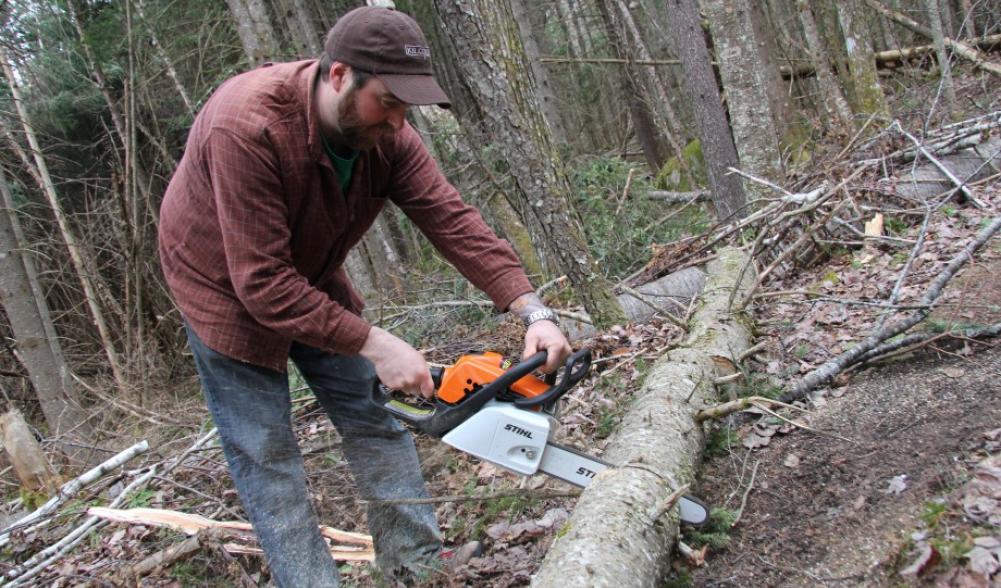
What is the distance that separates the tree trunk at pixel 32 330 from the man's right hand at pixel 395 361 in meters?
5.56

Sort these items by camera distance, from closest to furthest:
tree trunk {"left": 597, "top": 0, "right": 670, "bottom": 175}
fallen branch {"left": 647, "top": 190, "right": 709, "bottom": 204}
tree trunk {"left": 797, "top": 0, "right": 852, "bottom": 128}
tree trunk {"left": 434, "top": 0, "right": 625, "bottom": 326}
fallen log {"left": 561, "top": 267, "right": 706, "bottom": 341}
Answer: tree trunk {"left": 434, "top": 0, "right": 625, "bottom": 326} → fallen log {"left": 561, "top": 267, "right": 706, "bottom": 341} → tree trunk {"left": 797, "top": 0, "right": 852, "bottom": 128} → fallen branch {"left": 647, "top": 190, "right": 709, "bottom": 204} → tree trunk {"left": 597, "top": 0, "right": 670, "bottom": 175}

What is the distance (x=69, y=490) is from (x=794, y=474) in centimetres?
422

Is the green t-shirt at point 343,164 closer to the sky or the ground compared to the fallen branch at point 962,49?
closer to the sky

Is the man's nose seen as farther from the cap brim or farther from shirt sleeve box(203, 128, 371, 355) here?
shirt sleeve box(203, 128, 371, 355)

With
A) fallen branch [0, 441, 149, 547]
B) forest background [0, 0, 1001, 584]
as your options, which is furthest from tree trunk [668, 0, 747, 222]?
fallen branch [0, 441, 149, 547]

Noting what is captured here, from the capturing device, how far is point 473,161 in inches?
308

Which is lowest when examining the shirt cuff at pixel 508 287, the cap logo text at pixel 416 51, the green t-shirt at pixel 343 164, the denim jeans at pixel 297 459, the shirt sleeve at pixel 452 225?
the denim jeans at pixel 297 459

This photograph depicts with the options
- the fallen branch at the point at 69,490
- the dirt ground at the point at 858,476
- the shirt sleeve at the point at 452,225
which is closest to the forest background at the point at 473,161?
the fallen branch at the point at 69,490

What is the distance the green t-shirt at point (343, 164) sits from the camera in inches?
93.4

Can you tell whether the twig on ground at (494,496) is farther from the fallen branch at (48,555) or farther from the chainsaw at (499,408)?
the fallen branch at (48,555)

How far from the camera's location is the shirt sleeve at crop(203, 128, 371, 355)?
6.87 ft

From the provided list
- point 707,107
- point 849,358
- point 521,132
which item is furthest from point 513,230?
point 849,358

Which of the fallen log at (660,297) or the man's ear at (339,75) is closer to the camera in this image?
the man's ear at (339,75)

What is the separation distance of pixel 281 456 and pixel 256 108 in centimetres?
124
